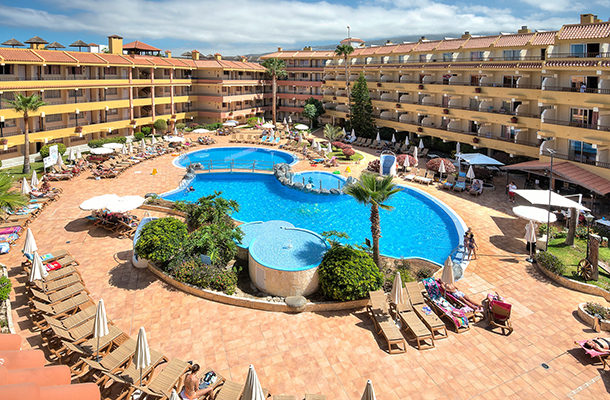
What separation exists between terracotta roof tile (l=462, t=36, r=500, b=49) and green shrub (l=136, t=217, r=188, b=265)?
34.5m

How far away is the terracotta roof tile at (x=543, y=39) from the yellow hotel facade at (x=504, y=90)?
0.27 ft

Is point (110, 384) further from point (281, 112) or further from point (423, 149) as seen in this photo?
point (281, 112)

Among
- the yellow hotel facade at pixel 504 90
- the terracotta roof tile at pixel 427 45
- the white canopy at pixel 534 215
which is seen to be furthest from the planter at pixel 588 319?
the terracotta roof tile at pixel 427 45

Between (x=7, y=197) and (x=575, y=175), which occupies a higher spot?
(x=575, y=175)

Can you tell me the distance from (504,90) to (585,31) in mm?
7553

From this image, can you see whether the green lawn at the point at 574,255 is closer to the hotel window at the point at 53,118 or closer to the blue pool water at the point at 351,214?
the blue pool water at the point at 351,214

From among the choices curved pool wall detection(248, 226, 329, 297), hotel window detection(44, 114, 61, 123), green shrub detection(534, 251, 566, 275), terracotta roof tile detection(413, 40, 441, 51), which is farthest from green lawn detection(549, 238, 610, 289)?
hotel window detection(44, 114, 61, 123)

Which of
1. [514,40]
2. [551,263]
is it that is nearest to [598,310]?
[551,263]

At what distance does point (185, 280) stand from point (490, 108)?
1252 inches

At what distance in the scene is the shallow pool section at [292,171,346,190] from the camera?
31.9 meters

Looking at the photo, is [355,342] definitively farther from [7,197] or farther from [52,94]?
[52,94]

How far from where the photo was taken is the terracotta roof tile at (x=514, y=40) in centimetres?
3438

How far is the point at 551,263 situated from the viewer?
1683 centimetres


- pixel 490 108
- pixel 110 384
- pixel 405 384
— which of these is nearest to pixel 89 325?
pixel 110 384
